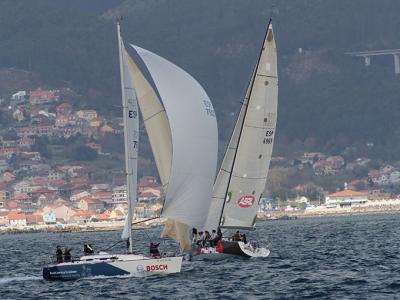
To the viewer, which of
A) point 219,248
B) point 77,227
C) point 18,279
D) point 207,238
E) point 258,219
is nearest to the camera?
point 18,279

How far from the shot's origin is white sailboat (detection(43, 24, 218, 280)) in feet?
156

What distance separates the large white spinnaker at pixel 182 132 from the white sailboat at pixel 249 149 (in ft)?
25.0

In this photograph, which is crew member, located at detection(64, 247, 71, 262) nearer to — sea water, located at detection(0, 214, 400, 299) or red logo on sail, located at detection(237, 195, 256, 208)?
sea water, located at detection(0, 214, 400, 299)

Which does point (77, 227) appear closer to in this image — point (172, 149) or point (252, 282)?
point (172, 149)

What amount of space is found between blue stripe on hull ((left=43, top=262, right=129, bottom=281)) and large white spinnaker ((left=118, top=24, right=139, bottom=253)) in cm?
80

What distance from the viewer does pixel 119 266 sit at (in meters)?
47.7

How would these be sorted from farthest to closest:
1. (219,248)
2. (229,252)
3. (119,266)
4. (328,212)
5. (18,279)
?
(328,212), (229,252), (219,248), (18,279), (119,266)

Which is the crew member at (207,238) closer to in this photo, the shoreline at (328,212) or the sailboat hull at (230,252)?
the sailboat hull at (230,252)

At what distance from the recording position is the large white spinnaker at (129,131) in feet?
156

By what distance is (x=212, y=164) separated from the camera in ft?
161

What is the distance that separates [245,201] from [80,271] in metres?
10.7

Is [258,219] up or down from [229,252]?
up

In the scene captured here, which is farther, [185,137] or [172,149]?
[172,149]

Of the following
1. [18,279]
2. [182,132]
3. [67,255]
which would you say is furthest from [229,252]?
[182,132]
